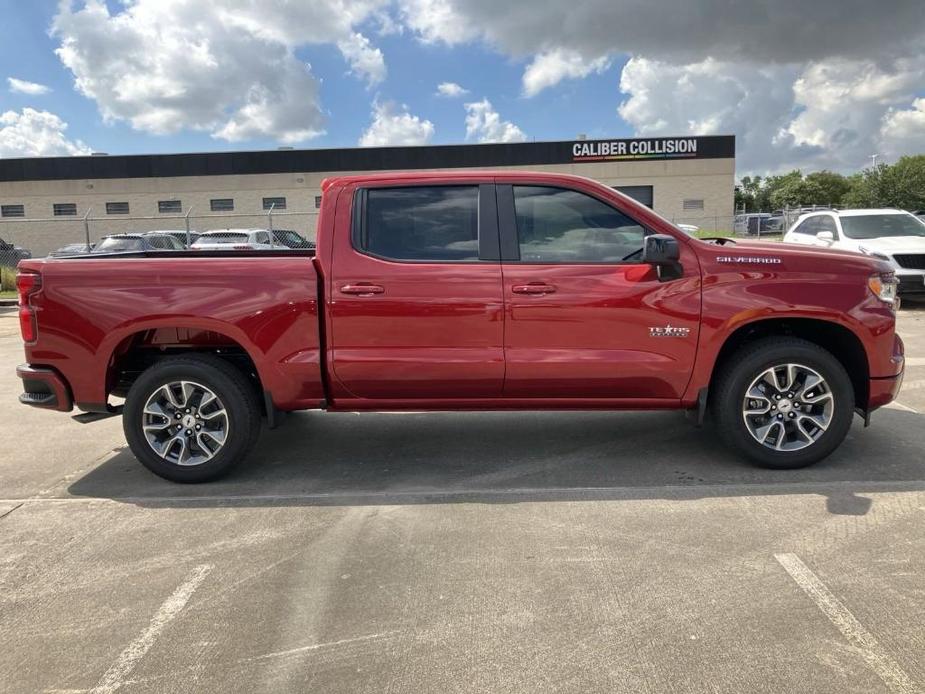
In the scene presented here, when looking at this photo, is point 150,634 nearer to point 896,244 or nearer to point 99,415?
point 99,415

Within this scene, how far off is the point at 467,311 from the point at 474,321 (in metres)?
0.08

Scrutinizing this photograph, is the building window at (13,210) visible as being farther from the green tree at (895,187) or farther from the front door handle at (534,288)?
the green tree at (895,187)

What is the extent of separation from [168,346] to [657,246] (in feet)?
10.8

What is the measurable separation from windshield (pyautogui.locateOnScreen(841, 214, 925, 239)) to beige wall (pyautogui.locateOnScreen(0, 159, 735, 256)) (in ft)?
82.4

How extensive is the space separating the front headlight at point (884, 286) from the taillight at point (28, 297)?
5.32 meters

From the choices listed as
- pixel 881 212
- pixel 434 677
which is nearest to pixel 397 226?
pixel 434 677

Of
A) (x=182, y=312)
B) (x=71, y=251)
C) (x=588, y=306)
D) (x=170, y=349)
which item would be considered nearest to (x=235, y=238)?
(x=71, y=251)

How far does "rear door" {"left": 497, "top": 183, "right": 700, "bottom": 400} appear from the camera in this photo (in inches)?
179

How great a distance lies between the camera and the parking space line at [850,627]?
8.45 feet

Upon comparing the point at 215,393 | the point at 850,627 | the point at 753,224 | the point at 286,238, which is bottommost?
the point at 850,627

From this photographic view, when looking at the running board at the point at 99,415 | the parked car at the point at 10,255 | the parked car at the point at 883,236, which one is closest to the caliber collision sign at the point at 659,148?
the parked car at the point at 883,236

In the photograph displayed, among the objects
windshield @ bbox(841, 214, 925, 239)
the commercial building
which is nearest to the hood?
windshield @ bbox(841, 214, 925, 239)

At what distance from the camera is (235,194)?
4016cm

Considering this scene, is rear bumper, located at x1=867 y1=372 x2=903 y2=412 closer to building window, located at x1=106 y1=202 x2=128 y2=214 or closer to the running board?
the running board
